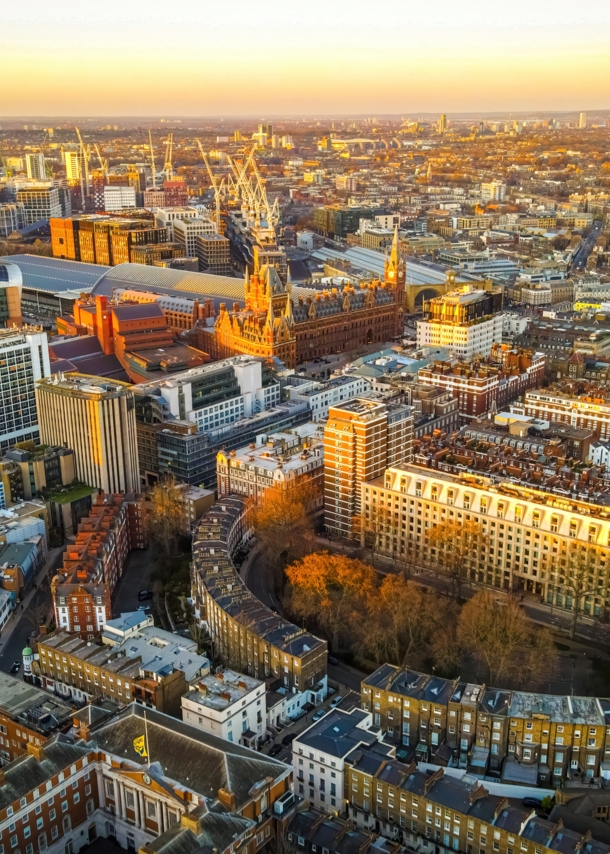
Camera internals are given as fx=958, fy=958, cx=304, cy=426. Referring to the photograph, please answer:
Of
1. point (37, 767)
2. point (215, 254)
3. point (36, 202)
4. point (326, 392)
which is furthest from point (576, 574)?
point (36, 202)

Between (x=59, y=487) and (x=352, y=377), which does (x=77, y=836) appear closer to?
(x=59, y=487)

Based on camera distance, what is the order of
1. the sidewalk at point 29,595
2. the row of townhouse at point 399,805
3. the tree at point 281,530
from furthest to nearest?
1. the tree at point 281,530
2. the sidewalk at point 29,595
3. the row of townhouse at point 399,805

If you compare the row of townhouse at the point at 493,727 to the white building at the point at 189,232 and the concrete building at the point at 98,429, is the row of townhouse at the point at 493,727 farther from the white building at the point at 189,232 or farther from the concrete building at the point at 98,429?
the white building at the point at 189,232

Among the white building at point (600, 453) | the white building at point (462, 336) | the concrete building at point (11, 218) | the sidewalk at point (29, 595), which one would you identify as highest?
the concrete building at point (11, 218)

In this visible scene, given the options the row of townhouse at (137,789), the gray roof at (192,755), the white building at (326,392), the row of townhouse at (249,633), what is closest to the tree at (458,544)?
the row of townhouse at (249,633)

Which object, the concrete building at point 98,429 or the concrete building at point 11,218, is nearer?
the concrete building at point 98,429

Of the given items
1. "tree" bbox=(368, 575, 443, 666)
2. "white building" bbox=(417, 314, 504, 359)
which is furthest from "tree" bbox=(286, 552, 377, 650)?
"white building" bbox=(417, 314, 504, 359)
